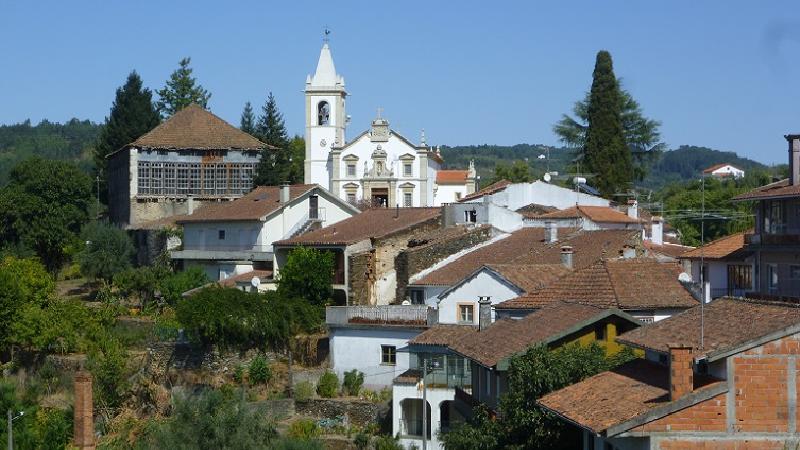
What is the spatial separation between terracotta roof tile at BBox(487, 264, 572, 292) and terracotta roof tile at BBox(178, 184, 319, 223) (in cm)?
1941

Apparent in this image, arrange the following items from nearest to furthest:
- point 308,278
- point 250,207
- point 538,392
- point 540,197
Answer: point 538,392, point 308,278, point 540,197, point 250,207

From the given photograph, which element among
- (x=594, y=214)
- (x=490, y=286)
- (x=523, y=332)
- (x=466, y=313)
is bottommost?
(x=466, y=313)

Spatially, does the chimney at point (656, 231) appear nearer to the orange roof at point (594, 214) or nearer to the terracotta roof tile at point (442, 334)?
the orange roof at point (594, 214)

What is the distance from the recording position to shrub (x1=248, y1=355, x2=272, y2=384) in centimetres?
4731

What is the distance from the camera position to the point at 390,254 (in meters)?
53.5

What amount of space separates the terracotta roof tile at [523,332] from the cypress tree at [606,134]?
3727 cm

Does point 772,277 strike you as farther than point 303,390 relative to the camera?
No

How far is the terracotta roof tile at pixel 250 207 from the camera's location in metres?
63.1

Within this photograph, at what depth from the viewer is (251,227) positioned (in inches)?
2467

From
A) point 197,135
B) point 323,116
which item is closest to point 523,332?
point 197,135

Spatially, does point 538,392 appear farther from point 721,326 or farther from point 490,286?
point 490,286

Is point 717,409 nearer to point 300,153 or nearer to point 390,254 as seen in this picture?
point 390,254

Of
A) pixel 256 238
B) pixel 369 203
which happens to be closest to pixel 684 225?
pixel 369 203

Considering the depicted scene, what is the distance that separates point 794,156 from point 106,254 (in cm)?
4158
